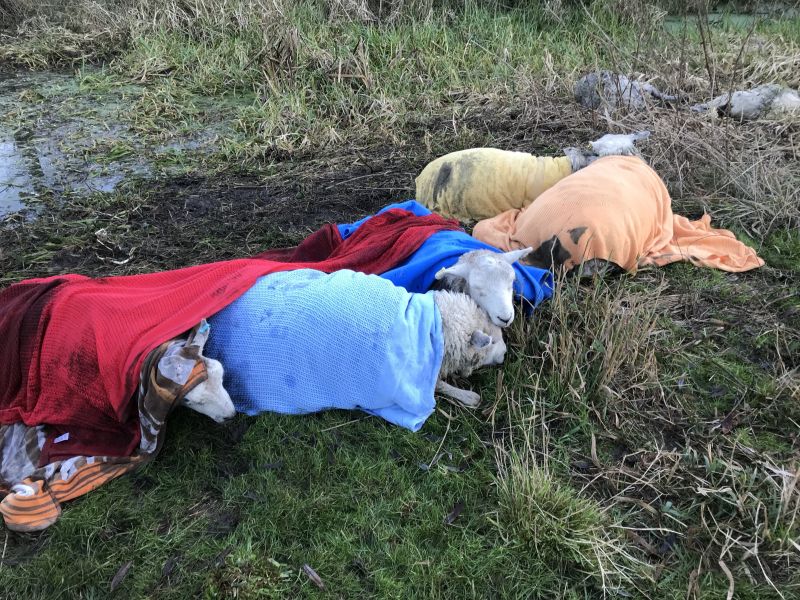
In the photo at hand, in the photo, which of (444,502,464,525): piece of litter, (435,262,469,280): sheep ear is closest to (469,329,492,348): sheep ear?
(435,262,469,280): sheep ear

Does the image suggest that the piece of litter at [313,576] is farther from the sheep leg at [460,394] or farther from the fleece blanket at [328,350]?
the sheep leg at [460,394]

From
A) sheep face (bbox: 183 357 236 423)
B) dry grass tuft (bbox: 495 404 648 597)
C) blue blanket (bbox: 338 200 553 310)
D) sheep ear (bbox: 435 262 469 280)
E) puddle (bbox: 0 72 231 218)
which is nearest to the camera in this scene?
dry grass tuft (bbox: 495 404 648 597)

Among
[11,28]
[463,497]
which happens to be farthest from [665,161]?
[11,28]

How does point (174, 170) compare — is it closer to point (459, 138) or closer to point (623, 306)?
point (459, 138)

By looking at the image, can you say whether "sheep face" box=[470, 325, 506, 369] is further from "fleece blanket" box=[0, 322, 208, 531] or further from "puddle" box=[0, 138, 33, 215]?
"puddle" box=[0, 138, 33, 215]

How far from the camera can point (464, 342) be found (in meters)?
3.12

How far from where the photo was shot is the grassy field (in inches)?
94.9

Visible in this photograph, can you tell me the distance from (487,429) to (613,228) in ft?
5.31

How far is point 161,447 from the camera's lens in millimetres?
2906

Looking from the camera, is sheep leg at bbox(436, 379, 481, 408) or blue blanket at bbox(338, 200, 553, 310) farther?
blue blanket at bbox(338, 200, 553, 310)

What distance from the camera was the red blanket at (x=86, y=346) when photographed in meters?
2.77

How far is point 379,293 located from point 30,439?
1757 millimetres

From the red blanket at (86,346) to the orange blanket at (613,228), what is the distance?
6.13 ft

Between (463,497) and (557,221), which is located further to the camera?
(557,221)
